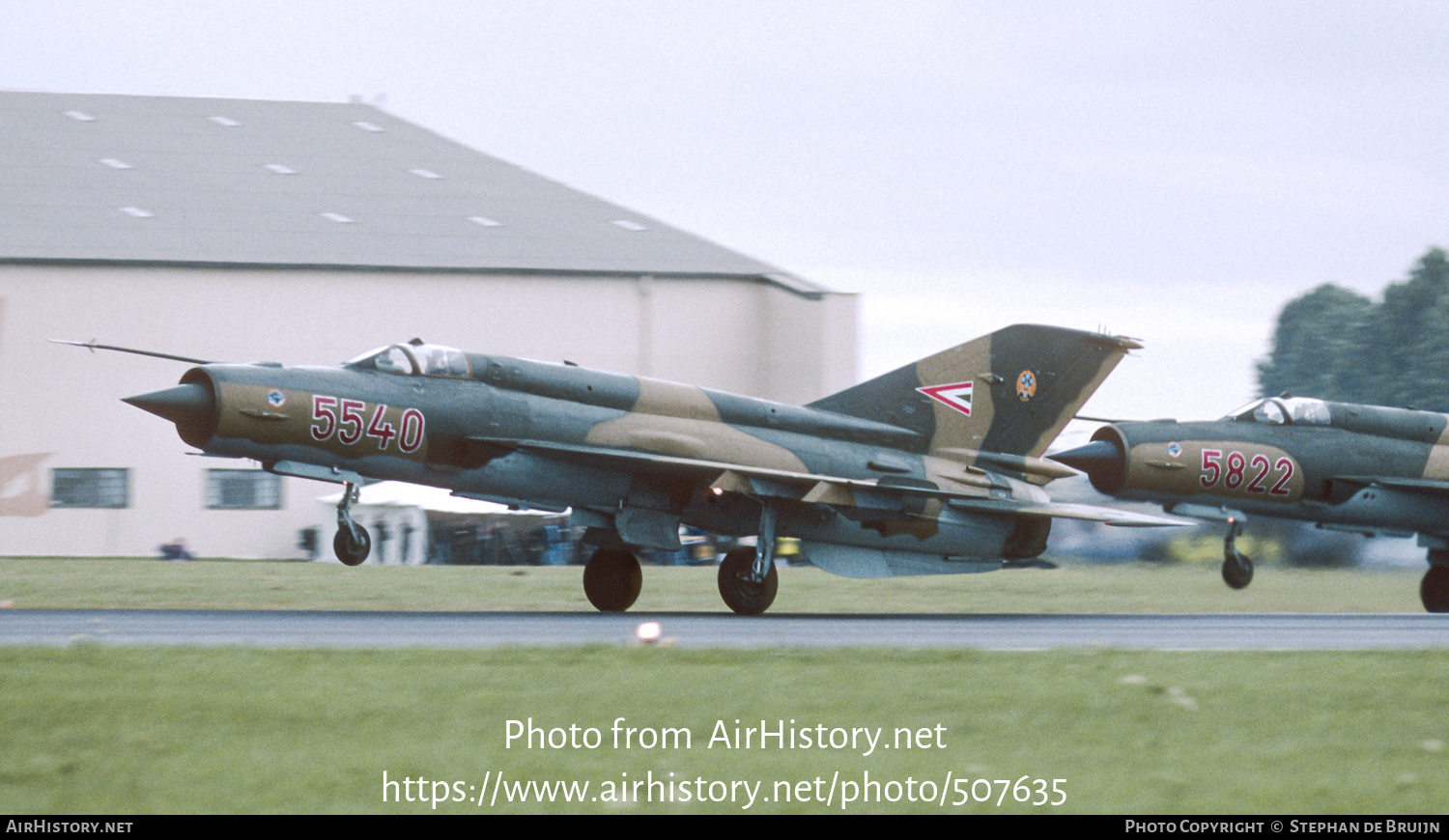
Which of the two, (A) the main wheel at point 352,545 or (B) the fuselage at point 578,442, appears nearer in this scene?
(A) the main wheel at point 352,545

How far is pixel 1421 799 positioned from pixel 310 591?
15.9 m

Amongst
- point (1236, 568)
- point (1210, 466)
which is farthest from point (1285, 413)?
point (1236, 568)

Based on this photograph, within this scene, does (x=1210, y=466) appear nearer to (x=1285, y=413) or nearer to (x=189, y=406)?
(x=1285, y=413)

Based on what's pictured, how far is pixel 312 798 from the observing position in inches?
247

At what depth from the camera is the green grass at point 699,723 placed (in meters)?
6.50

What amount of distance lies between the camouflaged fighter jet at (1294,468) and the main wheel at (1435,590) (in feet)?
0.04

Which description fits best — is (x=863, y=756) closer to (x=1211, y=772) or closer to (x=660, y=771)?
(x=660, y=771)

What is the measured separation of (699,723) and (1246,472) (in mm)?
13185

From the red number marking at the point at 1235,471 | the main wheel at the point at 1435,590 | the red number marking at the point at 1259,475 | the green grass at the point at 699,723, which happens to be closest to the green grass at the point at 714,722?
the green grass at the point at 699,723

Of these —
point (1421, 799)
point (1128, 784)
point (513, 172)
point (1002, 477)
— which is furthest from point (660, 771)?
point (513, 172)

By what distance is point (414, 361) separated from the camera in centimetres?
1625

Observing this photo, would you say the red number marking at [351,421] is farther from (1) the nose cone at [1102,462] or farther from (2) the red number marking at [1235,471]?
(2) the red number marking at [1235,471]

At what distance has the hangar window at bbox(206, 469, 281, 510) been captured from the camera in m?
36.1

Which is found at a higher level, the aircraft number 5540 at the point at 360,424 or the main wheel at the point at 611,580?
the aircraft number 5540 at the point at 360,424
